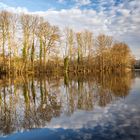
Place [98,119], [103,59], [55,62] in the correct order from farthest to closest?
[103,59] < [55,62] < [98,119]

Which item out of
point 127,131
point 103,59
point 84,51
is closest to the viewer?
point 127,131

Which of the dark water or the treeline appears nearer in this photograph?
the dark water

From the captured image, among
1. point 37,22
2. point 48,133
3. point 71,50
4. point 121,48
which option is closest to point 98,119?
point 48,133

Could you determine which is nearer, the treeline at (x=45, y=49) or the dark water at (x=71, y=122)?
the dark water at (x=71, y=122)

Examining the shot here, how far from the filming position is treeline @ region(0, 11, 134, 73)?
151 feet

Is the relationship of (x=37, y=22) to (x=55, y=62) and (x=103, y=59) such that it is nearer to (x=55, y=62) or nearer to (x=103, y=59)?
(x=55, y=62)

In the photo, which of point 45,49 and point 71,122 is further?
point 45,49

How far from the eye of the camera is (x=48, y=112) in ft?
35.6

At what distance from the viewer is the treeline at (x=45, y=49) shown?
4597cm

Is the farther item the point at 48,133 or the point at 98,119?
the point at 98,119

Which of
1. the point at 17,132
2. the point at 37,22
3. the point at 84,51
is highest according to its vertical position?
the point at 37,22

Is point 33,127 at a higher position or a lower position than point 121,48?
lower

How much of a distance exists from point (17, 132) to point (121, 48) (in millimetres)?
78679

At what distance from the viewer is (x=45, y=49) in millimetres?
52719
